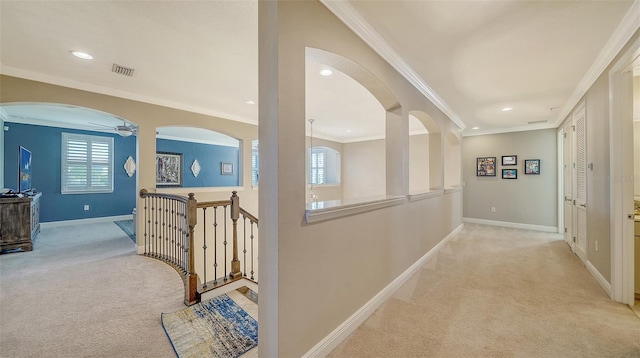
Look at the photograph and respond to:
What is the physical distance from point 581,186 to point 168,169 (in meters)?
9.92

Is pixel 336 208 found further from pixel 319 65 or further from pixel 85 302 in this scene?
pixel 85 302

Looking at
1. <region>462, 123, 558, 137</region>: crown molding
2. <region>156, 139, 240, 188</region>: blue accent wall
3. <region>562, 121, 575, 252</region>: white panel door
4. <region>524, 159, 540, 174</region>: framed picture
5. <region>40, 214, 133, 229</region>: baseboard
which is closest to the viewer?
<region>562, 121, 575, 252</region>: white panel door

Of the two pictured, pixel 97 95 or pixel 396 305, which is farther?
pixel 97 95

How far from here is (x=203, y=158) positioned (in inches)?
340

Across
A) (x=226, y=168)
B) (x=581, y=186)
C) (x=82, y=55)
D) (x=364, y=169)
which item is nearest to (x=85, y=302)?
(x=82, y=55)

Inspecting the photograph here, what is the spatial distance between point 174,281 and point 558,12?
476 cm

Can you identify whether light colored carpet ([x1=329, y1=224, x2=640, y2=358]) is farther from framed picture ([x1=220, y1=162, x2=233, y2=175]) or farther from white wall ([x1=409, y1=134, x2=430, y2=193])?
framed picture ([x1=220, y1=162, x2=233, y2=175])

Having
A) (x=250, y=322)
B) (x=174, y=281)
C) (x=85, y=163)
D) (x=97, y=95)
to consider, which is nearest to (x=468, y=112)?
(x=250, y=322)

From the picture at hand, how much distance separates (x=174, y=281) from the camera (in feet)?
10.0

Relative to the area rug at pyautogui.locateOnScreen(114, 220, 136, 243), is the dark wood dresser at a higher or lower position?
higher

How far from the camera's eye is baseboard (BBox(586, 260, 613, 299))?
2.69m

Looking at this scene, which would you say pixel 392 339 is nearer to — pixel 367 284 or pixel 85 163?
pixel 367 284

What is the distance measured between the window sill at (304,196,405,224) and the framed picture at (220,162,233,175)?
796 cm

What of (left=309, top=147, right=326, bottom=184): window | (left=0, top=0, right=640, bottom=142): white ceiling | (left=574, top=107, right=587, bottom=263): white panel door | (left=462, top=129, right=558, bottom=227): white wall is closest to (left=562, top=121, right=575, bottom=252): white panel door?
(left=574, top=107, right=587, bottom=263): white panel door
